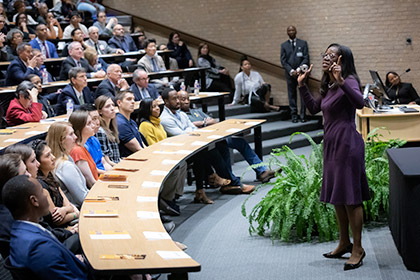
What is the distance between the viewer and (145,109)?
697cm

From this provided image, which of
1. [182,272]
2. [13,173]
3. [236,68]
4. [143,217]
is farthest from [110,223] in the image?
[236,68]

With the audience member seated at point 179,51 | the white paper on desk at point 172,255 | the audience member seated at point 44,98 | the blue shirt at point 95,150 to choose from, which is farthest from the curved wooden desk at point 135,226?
the audience member seated at point 179,51

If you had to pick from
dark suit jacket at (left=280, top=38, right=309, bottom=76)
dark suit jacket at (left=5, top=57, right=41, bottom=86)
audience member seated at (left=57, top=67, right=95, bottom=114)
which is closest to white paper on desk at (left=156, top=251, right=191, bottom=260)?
audience member seated at (left=57, top=67, right=95, bottom=114)

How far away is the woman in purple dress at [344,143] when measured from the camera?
427cm

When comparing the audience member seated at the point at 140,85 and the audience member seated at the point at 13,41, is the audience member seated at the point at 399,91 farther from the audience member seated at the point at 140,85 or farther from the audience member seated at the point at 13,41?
the audience member seated at the point at 13,41

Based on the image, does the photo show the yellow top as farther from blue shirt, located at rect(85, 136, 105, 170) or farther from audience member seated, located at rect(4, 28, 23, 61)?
audience member seated, located at rect(4, 28, 23, 61)

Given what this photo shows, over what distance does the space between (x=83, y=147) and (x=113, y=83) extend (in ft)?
10.9

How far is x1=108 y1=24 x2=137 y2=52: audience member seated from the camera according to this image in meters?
11.2

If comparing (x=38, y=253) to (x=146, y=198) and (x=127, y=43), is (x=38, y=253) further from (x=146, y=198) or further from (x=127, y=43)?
(x=127, y=43)

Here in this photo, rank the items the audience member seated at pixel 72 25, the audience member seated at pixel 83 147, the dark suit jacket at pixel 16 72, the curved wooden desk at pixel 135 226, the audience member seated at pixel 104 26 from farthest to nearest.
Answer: the audience member seated at pixel 104 26 → the audience member seated at pixel 72 25 → the dark suit jacket at pixel 16 72 → the audience member seated at pixel 83 147 → the curved wooden desk at pixel 135 226

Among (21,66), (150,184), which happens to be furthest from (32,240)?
(21,66)

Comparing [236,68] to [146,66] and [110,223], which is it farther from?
[110,223]

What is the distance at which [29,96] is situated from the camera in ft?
22.6

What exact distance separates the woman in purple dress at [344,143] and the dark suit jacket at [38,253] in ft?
6.89
